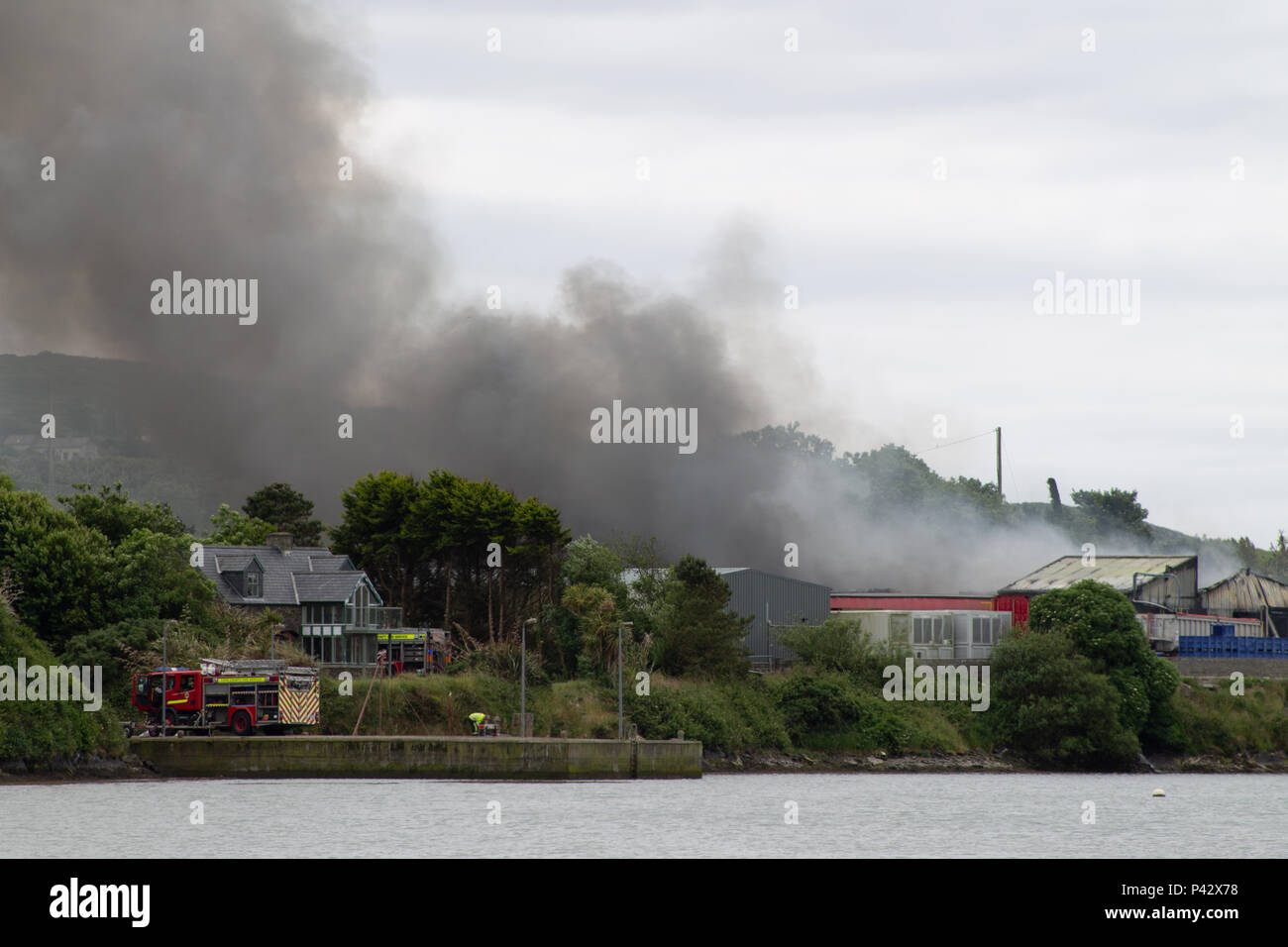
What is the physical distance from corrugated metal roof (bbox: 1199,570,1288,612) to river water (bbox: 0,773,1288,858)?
1768 inches

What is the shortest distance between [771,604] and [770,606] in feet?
0.94

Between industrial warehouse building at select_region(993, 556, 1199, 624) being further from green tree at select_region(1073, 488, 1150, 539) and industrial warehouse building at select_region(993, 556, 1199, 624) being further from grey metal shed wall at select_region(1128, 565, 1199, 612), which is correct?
green tree at select_region(1073, 488, 1150, 539)

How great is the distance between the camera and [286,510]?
132 meters

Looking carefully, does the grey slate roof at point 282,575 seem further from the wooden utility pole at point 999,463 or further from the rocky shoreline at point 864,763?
the wooden utility pole at point 999,463

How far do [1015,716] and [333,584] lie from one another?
41.1 metres

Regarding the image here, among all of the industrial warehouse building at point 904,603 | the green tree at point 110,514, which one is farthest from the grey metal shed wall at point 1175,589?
the green tree at point 110,514

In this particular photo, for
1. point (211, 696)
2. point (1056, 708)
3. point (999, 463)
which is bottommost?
point (1056, 708)

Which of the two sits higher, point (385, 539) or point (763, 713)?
point (385, 539)

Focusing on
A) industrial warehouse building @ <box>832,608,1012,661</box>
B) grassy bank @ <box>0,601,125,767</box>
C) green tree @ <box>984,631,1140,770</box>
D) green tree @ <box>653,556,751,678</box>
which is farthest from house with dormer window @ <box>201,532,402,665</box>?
green tree @ <box>984,631,1140,770</box>

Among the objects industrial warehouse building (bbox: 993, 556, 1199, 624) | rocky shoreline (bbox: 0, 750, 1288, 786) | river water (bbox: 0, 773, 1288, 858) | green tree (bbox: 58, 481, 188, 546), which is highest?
green tree (bbox: 58, 481, 188, 546)

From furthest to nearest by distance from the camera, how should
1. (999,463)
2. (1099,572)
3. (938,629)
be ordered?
(999,463)
(1099,572)
(938,629)

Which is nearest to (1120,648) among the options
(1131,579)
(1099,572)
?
(1131,579)

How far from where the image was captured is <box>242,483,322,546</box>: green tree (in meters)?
130

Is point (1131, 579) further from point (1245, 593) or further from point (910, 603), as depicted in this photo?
point (910, 603)
